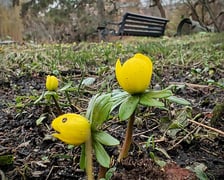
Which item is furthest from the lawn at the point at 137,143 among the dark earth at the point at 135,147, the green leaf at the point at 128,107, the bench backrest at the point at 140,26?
the bench backrest at the point at 140,26

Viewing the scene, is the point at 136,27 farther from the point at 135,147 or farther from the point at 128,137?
the point at 128,137

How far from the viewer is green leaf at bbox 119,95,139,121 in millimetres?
564

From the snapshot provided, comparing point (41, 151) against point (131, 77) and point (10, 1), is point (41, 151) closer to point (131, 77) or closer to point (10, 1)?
point (131, 77)

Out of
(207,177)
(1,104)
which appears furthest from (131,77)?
(1,104)

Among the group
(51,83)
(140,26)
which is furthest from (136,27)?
(51,83)

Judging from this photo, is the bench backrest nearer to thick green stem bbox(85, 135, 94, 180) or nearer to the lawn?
the lawn

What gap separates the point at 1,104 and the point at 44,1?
15.2 metres

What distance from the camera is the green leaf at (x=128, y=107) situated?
564 millimetres

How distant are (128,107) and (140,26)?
1118cm


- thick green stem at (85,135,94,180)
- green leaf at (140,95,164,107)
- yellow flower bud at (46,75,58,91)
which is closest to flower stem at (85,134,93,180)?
thick green stem at (85,135,94,180)

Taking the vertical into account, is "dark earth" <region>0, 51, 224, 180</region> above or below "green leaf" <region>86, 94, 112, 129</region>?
below

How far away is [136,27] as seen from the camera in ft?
36.4

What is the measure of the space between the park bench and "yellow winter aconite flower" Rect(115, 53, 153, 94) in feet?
32.6

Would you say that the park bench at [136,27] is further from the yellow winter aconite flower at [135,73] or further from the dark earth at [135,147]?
the yellow winter aconite flower at [135,73]
